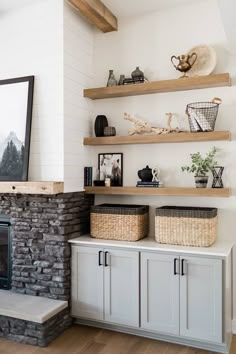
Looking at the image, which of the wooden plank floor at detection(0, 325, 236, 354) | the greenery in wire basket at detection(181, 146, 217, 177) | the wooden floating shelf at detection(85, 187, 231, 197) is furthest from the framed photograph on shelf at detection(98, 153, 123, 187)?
the wooden plank floor at detection(0, 325, 236, 354)

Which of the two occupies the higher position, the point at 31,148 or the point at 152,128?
the point at 152,128

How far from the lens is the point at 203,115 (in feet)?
9.60

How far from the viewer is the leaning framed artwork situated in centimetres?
319

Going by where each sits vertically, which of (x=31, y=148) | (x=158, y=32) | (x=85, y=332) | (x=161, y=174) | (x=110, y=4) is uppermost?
(x=110, y=4)

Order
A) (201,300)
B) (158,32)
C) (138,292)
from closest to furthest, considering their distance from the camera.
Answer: (201,300)
(138,292)
(158,32)

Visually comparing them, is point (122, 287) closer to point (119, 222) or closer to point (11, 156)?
point (119, 222)

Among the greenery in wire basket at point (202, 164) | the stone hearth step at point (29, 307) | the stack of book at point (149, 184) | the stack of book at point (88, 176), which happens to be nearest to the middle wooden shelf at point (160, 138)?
the greenery in wire basket at point (202, 164)

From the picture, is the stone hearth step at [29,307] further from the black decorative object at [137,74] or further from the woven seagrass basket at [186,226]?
the black decorative object at [137,74]

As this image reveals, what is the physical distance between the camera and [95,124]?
345cm

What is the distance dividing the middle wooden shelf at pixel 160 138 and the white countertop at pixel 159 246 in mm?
933

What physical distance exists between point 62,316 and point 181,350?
1.08 meters

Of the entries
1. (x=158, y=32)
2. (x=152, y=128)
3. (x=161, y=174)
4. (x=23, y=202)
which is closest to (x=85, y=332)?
(x=23, y=202)

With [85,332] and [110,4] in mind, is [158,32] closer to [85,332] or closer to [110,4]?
[110,4]

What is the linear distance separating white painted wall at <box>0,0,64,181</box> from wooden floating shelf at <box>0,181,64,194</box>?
162 millimetres
